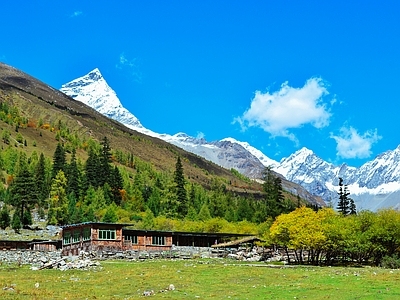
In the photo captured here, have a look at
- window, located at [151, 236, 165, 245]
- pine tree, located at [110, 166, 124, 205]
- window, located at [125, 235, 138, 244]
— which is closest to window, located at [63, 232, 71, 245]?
window, located at [125, 235, 138, 244]

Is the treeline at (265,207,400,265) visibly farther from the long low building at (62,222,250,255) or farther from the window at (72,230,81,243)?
the window at (72,230,81,243)

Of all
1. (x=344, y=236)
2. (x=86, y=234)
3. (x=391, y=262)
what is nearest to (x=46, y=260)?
(x=86, y=234)

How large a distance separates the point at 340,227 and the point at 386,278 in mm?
33113

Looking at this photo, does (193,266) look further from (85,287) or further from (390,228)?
(390,228)

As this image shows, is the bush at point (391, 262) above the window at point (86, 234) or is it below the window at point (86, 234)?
below

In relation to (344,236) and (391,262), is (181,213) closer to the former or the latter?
(344,236)

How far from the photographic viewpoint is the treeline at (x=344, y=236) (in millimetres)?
75438

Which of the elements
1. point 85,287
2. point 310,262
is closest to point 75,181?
point 310,262

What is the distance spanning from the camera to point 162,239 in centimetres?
9831

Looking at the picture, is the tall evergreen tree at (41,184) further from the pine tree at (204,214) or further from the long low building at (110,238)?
the long low building at (110,238)

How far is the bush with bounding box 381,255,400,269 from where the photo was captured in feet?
224

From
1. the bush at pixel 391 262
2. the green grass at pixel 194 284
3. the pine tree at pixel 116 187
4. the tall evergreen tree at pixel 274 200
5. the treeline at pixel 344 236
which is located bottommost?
the green grass at pixel 194 284

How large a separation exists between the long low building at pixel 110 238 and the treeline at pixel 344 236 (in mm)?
21135

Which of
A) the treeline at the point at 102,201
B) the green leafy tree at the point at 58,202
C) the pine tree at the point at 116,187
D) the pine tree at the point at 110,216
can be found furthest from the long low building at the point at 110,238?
the pine tree at the point at 116,187
